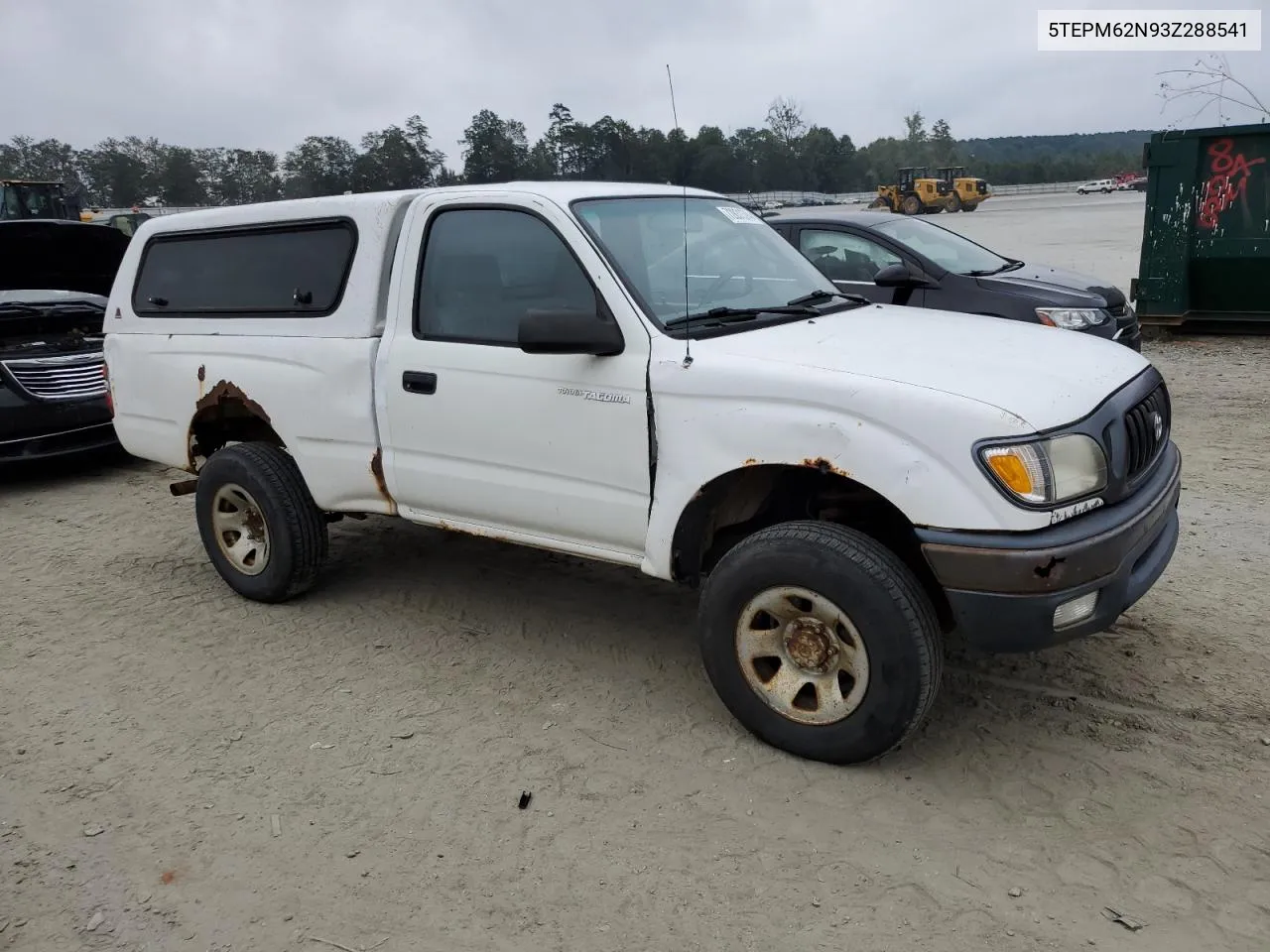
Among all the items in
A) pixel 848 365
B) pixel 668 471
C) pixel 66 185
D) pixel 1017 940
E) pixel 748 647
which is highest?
pixel 66 185

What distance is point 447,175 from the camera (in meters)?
4.74

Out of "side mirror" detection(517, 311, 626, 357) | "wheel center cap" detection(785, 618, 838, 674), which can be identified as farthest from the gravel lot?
"side mirror" detection(517, 311, 626, 357)

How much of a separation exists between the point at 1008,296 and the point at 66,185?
24.4 m

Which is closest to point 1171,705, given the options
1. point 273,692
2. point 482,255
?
point 482,255

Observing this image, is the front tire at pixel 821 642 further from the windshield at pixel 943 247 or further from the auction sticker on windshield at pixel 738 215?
the windshield at pixel 943 247

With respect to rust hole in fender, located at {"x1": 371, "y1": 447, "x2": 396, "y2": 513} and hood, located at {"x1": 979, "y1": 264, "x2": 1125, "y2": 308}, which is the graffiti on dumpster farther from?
rust hole in fender, located at {"x1": 371, "y1": 447, "x2": 396, "y2": 513}

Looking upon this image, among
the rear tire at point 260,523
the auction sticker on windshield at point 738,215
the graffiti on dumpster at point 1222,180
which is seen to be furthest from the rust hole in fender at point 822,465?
the graffiti on dumpster at point 1222,180

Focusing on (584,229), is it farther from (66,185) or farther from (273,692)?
(66,185)

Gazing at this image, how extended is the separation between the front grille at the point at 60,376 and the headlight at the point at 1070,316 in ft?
22.6

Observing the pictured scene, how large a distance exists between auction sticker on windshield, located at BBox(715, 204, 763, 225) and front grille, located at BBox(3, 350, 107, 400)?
16.7 feet

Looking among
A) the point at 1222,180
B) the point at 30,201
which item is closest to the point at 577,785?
the point at 1222,180

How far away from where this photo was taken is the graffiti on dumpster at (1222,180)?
9.73 metres

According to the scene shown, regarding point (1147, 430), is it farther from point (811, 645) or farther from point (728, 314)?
point (728, 314)

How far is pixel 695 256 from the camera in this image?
388 centimetres
